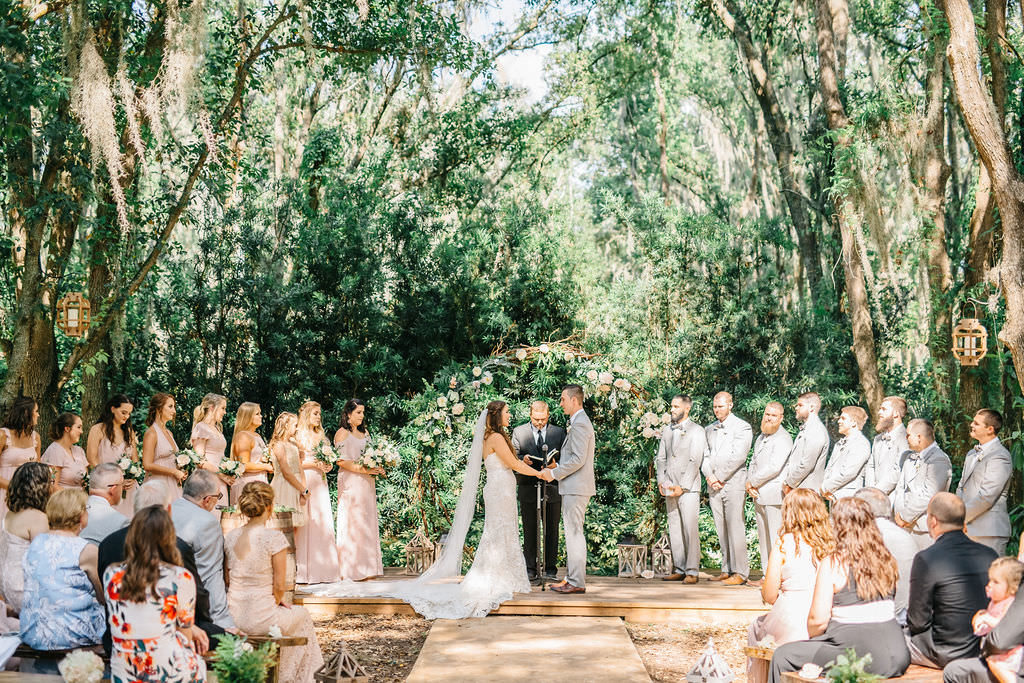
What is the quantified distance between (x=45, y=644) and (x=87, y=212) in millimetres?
7088

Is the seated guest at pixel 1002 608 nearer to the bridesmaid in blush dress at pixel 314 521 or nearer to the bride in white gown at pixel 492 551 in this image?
the bride in white gown at pixel 492 551

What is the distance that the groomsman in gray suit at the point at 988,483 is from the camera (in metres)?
6.54

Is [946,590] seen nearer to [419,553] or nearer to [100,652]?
[100,652]

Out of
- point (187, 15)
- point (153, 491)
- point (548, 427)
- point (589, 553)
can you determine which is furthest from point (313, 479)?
point (187, 15)

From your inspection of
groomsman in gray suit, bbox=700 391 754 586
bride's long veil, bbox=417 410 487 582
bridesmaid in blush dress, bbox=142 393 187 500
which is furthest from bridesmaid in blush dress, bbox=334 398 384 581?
groomsman in gray suit, bbox=700 391 754 586

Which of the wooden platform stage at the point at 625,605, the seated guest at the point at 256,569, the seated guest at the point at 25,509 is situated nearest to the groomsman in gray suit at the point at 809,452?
the wooden platform stage at the point at 625,605

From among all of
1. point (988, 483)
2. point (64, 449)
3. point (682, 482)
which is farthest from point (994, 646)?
point (64, 449)

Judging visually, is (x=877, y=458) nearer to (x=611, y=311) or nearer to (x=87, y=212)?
(x=611, y=311)

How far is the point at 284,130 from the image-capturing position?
17.9 m

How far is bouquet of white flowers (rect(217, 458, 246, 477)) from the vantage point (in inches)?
292

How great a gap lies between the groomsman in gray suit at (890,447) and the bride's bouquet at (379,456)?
408 cm

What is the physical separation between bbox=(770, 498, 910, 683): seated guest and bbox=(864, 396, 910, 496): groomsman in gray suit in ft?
10.5

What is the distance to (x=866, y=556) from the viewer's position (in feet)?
14.4

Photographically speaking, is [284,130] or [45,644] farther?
[284,130]
